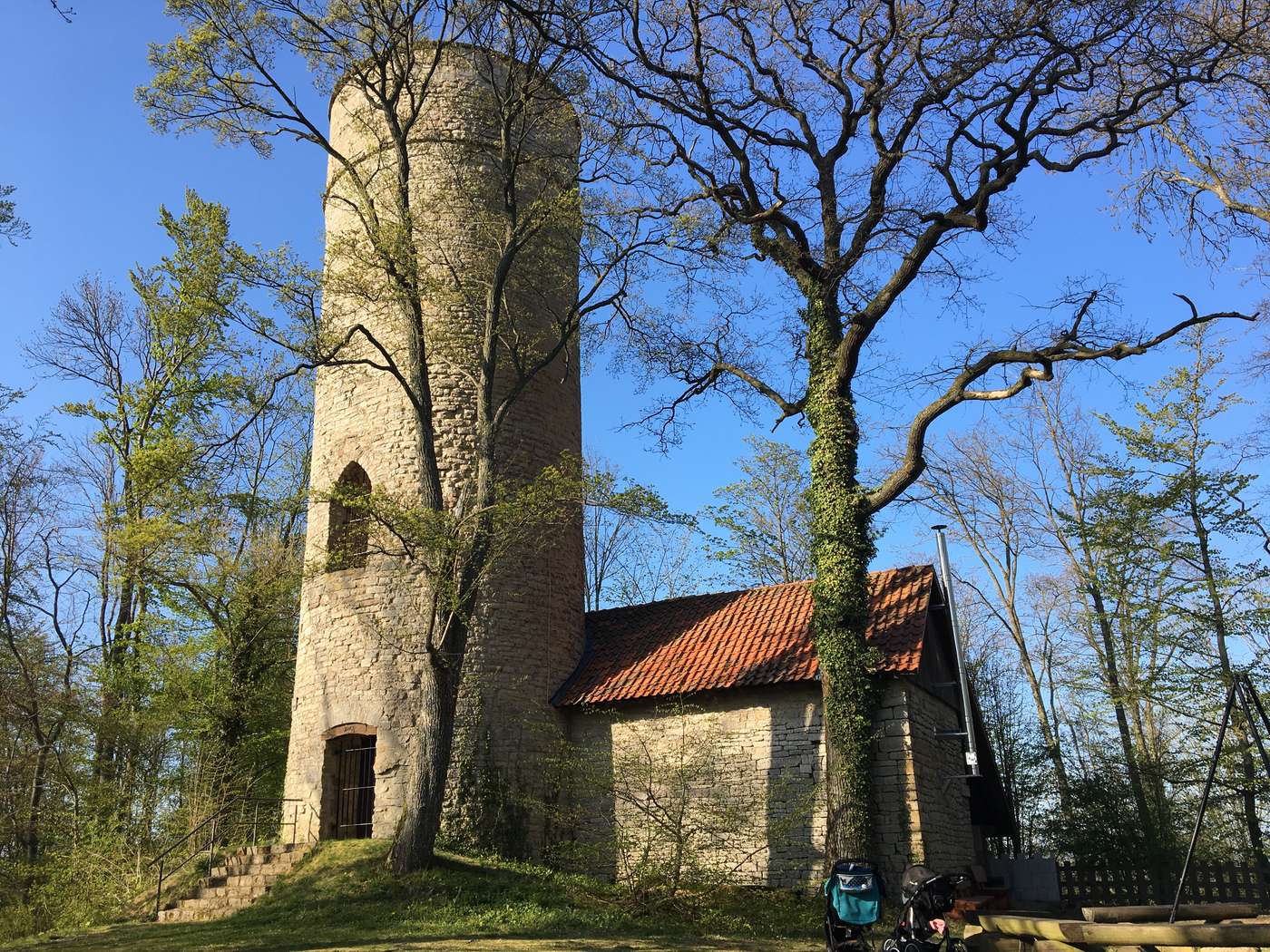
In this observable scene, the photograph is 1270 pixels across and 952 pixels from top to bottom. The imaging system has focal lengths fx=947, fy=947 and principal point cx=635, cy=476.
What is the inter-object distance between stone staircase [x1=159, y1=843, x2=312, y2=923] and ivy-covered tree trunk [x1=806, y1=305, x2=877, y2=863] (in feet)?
23.4

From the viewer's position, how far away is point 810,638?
1386 centimetres

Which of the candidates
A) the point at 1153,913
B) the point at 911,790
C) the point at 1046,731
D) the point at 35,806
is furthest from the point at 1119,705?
the point at 35,806

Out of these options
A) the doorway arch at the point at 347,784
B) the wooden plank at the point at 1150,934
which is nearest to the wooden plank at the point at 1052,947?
the wooden plank at the point at 1150,934

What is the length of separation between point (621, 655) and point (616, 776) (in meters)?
3.04

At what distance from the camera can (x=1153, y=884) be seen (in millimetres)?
17031

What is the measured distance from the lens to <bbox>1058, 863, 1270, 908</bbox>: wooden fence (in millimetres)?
15922

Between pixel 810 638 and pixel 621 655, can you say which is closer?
pixel 810 638

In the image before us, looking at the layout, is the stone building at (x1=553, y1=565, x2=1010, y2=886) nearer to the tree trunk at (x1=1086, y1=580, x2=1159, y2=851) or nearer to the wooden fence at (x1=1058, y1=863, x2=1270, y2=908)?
the wooden fence at (x1=1058, y1=863, x2=1270, y2=908)

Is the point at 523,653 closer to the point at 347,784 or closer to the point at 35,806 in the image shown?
the point at 347,784

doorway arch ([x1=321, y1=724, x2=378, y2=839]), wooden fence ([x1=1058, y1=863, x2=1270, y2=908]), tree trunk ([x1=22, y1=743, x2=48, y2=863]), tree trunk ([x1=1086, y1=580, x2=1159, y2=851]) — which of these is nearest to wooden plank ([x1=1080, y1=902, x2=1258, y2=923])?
doorway arch ([x1=321, y1=724, x2=378, y2=839])

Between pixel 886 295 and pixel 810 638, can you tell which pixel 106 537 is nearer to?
pixel 810 638

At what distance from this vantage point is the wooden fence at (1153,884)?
15.9 m

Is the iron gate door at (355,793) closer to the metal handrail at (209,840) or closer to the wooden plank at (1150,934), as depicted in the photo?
the metal handrail at (209,840)

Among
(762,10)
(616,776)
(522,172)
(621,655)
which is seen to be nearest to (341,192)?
(522,172)
